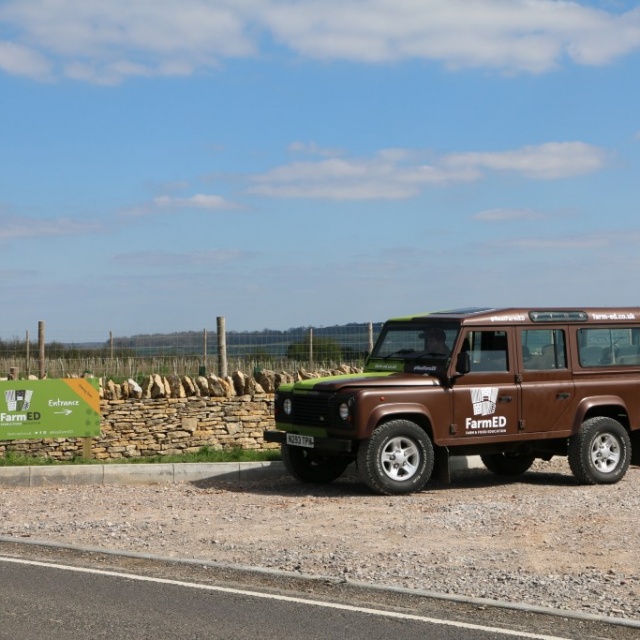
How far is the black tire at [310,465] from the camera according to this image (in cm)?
1518

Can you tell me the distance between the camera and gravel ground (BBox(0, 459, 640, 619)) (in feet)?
29.9

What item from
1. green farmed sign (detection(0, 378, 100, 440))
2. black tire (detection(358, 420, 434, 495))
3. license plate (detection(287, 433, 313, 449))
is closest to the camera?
black tire (detection(358, 420, 434, 495))

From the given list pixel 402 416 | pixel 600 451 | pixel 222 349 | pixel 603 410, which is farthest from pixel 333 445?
pixel 222 349

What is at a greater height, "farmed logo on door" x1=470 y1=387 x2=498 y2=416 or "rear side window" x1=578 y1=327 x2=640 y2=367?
"rear side window" x1=578 y1=327 x2=640 y2=367

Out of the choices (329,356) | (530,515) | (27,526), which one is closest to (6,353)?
(329,356)

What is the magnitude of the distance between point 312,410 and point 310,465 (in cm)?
110

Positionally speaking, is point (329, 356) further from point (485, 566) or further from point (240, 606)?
point (240, 606)

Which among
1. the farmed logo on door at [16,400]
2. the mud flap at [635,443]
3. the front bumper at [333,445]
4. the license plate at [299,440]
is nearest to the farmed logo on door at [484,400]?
the front bumper at [333,445]

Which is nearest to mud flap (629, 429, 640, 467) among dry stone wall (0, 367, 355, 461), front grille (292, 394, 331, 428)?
front grille (292, 394, 331, 428)

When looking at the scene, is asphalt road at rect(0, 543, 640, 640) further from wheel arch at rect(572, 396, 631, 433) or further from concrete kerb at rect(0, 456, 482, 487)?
wheel arch at rect(572, 396, 631, 433)

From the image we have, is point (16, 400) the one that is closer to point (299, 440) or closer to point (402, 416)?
point (299, 440)

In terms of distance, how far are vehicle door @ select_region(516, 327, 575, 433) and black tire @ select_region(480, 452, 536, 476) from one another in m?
1.33

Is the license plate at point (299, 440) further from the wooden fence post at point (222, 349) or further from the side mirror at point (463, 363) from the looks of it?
the wooden fence post at point (222, 349)

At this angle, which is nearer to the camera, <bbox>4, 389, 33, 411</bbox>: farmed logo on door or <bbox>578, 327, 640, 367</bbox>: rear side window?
<bbox>578, 327, 640, 367</bbox>: rear side window
